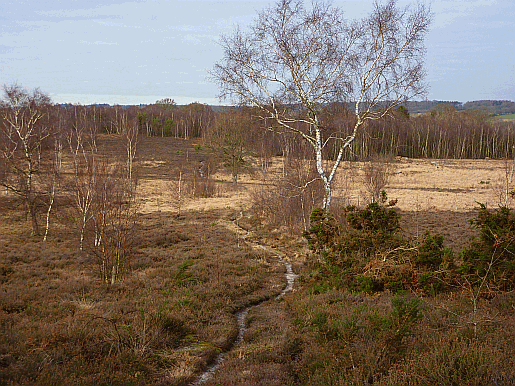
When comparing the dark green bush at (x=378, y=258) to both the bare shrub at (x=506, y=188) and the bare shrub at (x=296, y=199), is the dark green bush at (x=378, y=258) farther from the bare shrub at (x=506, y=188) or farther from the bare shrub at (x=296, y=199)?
the bare shrub at (x=506, y=188)

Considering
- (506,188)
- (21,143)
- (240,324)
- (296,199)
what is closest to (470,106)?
(506,188)

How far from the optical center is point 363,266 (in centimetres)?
1096

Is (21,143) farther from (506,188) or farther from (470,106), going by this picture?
(470,106)

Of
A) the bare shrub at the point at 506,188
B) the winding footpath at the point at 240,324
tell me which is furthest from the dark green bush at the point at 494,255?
the bare shrub at the point at 506,188

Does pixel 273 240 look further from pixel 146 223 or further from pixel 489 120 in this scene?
pixel 489 120

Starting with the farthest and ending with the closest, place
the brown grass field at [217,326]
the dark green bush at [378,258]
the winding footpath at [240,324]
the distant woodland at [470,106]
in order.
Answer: the distant woodland at [470,106] < the dark green bush at [378,258] < the winding footpath at [240,324] < the brown grass field at [217,326]

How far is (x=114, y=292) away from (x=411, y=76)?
39.9 feet

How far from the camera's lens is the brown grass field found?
565cm

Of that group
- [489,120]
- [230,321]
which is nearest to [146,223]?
[230,321]

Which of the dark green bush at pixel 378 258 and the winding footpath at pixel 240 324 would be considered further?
the dark green bush at pixel 378 258

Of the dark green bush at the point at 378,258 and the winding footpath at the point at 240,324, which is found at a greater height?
the dark green bush at the point at 378,258

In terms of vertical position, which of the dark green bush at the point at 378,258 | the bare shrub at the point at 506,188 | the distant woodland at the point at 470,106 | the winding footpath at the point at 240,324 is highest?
the distant woodland at the point at 470,106

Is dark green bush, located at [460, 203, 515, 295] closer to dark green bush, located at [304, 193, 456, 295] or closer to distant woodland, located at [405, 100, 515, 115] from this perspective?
dark green bush, located at [304, 193, 456, 295]

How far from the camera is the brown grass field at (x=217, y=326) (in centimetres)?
565
